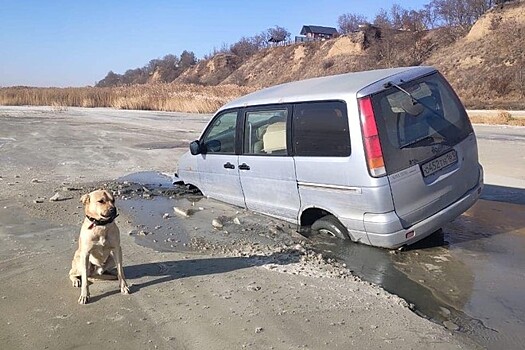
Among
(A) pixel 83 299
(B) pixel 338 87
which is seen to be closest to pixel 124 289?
(A) pixel 83 299

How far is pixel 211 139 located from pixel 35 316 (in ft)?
13.3

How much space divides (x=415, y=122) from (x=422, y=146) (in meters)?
0.26

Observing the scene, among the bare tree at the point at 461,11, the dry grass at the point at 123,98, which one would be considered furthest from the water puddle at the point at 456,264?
the bare tree at the point at 461,11

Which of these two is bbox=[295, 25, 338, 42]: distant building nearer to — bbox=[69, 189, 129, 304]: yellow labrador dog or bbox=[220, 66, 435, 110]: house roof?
bbox=[220, 66, 435, 110]: house roof

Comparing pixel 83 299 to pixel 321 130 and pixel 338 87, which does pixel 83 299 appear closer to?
pixel 321 130

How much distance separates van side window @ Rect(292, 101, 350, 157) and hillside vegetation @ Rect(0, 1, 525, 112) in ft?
97.5

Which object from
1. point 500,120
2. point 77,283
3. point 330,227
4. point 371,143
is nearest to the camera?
point 77,283

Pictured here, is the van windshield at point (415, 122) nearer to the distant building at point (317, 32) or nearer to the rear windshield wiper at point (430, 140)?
the rear windshield wiper at point (430, 140)

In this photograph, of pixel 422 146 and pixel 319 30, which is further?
pixel 319 30

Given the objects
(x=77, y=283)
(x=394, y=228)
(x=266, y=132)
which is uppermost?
(x=266, y=132)

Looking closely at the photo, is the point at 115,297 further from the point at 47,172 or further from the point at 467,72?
the point at 467,72

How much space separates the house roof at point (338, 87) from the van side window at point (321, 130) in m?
0.11

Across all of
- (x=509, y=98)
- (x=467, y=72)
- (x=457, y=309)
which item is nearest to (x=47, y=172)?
(x=457, y=309)

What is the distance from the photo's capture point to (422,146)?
17.5 feet
